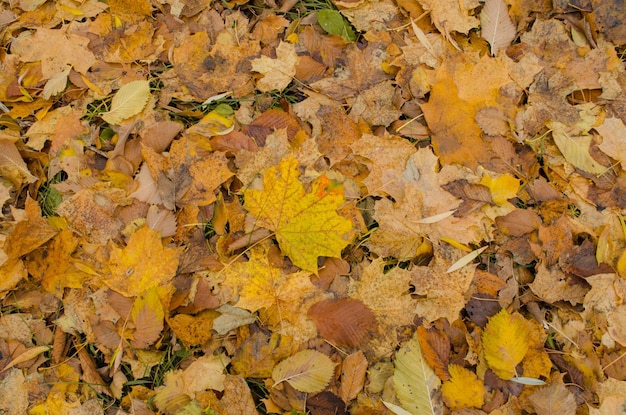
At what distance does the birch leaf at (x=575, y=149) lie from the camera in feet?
6.07

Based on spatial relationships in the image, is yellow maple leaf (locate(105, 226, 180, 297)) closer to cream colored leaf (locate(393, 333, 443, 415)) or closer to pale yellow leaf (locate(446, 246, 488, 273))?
cream colored leaf (locate(393, 333, 443, 415))

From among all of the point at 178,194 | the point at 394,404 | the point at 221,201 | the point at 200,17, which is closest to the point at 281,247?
the point at 221,201

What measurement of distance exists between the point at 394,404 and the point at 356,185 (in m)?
0.77

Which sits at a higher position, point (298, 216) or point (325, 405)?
point (298, 216)

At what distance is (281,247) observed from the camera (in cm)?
176

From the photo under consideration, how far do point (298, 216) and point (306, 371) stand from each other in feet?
1.71

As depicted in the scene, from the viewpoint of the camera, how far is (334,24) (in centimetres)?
211

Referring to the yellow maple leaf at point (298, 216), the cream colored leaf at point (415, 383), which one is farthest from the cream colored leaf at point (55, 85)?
the cream colored leaf at point (415, 383)

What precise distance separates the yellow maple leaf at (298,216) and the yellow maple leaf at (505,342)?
0.57m

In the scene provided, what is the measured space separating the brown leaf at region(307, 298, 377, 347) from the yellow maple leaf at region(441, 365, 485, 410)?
30 cm

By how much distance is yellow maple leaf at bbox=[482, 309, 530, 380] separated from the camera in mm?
1613

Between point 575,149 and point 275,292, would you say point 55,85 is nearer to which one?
point 275,292

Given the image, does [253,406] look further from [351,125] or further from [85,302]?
[351,125]

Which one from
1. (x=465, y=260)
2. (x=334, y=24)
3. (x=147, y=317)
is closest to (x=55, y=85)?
(x=147, y=317)
